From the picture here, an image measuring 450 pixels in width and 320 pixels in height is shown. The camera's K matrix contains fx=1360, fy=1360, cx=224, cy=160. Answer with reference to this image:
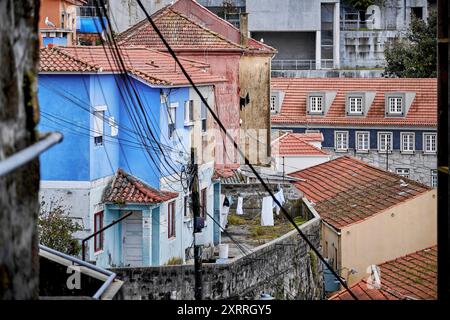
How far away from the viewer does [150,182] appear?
88.2 ft

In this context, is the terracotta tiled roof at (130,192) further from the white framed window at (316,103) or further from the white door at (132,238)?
the white framed window at (316,103)

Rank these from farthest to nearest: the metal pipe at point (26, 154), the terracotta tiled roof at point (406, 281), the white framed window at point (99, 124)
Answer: the white framed window at point (99, 124)
the terracotta tiled roof at point (406, 281)
the metal pipe at point (26, 154)

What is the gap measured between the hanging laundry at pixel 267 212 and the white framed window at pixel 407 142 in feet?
94.3

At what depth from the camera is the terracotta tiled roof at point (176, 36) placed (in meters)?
37.6

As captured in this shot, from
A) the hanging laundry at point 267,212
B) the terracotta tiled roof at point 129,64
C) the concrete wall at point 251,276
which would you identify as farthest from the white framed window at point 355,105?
the concrete wall at point 251,276

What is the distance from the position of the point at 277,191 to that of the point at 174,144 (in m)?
6.08

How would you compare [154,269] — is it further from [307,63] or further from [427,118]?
[307,63]

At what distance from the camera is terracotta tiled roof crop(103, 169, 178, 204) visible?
84.5 feet

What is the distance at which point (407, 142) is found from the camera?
2313 inches

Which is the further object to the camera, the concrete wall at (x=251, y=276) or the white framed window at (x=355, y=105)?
the white framed window at (x=355, y=105)

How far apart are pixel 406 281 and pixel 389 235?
685cm
